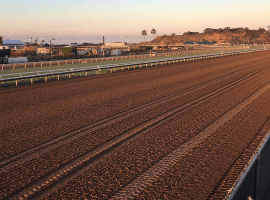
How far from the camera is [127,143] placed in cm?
731

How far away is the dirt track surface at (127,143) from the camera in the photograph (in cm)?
515

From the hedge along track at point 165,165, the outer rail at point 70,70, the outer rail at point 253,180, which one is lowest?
the hedge along track at point 165,165

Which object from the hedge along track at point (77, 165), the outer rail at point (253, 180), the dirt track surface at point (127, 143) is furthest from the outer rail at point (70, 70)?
the outer rail at point (253, 180)

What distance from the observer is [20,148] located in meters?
7.00

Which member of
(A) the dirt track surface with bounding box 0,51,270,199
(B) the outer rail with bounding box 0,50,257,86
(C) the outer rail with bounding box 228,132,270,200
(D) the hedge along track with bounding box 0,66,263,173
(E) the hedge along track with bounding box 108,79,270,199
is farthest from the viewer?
(B) the outer rail with bounding box 0,50,257,86

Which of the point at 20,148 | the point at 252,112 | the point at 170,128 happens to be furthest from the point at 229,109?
the point at 20,148

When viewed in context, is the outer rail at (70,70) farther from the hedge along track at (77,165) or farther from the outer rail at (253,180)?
the outer rail at (253,180)

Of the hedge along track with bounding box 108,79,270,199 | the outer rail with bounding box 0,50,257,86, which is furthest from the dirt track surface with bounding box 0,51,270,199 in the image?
the outer rail with bounding box 0,50,257,86

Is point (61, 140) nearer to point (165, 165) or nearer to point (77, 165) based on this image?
point (77, 165)

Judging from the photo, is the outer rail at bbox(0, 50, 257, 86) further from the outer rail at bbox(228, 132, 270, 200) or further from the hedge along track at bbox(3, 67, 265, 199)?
the outer rail at bbox(228, 132, 270, 200)

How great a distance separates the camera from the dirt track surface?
5.15 metres

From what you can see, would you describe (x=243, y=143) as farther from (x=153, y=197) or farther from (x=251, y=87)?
(x=251, y=87)

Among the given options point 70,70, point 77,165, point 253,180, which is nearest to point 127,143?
point 77,165

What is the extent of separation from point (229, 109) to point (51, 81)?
41.6 ft
